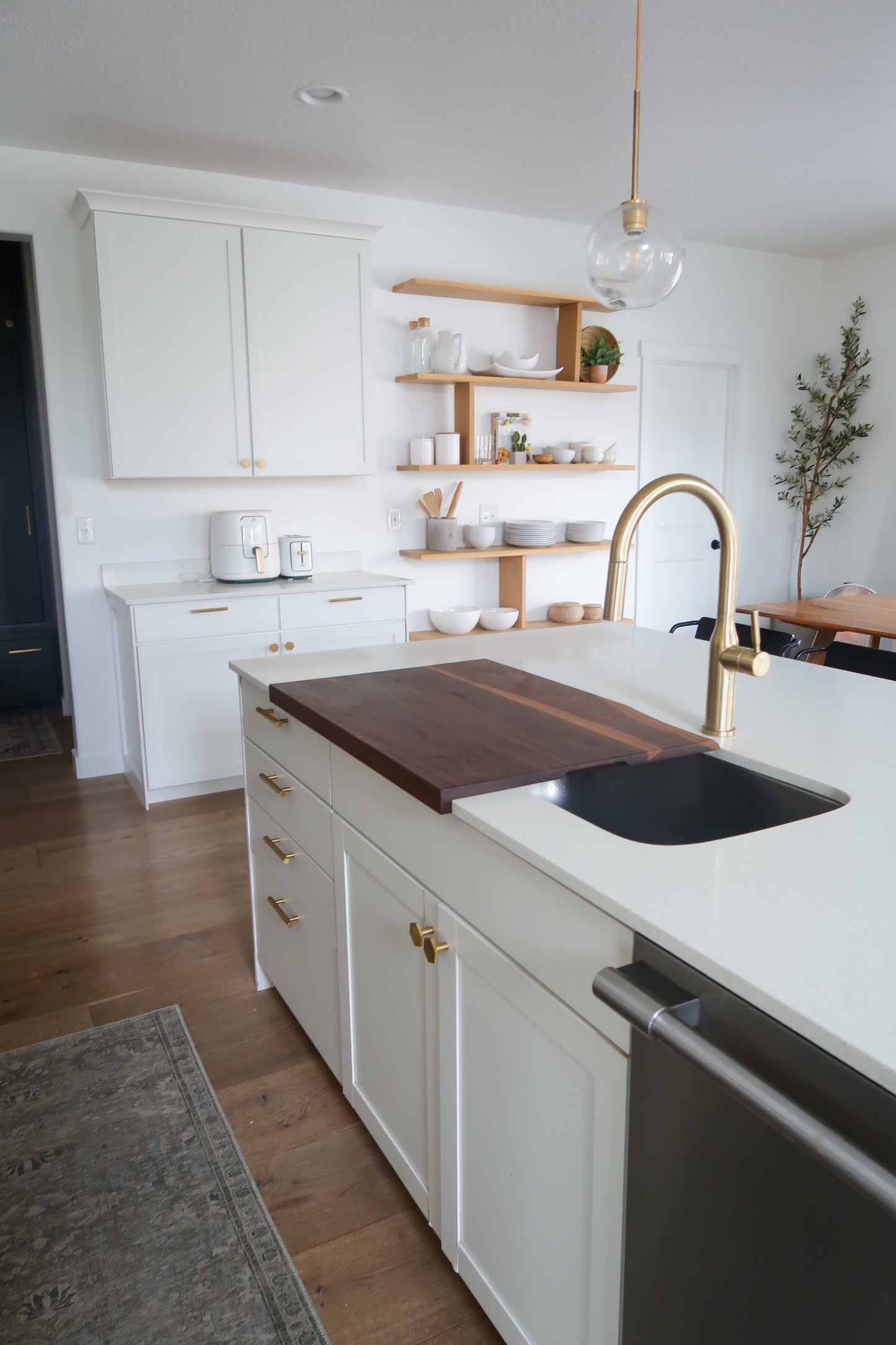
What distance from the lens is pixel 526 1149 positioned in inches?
43.8

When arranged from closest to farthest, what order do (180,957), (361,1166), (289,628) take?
1. (361,1166)
2. (180,957)
3. (289,628)

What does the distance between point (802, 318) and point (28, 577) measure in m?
4.96

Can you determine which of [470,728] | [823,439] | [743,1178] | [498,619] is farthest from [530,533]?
[743,1178]

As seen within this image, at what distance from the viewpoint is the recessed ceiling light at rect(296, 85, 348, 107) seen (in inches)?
119

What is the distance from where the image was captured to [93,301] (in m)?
3.53

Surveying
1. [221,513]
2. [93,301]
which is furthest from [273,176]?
[221,513]

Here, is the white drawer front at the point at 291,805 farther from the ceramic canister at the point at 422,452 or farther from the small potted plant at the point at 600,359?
the small potted plant at the point at 600,359

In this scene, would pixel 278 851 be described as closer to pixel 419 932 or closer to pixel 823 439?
pixel 419 932

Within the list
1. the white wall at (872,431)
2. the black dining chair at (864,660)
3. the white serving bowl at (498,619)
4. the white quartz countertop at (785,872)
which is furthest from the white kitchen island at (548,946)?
the white wall at (872,431)

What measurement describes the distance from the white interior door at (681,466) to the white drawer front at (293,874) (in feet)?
11.8

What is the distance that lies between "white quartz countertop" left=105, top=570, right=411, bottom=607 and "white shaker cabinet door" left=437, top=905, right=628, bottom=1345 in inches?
102

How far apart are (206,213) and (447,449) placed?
1446mm

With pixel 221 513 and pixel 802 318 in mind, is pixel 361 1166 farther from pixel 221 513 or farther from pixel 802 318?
pixel 802 318

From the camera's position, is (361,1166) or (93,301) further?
(93,301)
